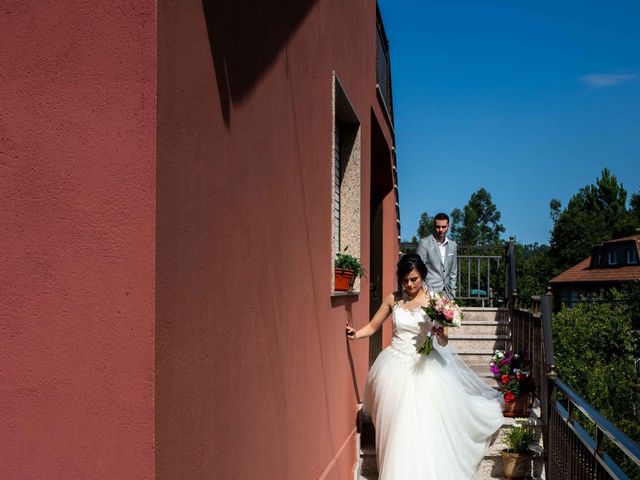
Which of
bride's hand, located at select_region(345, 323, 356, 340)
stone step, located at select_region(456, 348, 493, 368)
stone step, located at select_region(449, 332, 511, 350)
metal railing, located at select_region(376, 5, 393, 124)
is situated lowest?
stone step, located at select_region(456, 348, 493, 368)

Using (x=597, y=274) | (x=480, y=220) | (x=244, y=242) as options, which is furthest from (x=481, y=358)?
(x=480, y=220)

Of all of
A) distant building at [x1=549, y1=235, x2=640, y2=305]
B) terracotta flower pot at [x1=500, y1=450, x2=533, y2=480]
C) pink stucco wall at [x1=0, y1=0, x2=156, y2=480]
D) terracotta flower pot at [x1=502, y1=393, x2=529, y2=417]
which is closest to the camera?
pink stucco wall at [x1=0, y1=0, x2=156, y2=480]

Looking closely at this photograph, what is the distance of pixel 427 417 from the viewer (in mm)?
6613

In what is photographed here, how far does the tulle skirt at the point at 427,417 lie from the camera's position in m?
6.39

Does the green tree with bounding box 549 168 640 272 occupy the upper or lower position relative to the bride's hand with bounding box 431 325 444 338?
upper

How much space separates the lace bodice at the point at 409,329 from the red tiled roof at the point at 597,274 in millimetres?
51456

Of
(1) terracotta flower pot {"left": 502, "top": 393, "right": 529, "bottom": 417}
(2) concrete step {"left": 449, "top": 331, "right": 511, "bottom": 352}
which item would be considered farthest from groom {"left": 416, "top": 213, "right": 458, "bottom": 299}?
(2) concrete step {"left": 449, "top": 331, "right": 511, "bottom": 352}

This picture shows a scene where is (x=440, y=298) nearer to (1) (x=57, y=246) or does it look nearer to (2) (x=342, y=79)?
(2) (x=342, y=79)

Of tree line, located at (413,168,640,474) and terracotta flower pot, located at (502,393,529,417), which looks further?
tree line, located at (413,168,640,474)

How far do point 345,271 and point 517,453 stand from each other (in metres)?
2.49

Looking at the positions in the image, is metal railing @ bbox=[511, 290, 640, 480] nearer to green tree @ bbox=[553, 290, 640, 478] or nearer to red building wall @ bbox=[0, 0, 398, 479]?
red building wall @ bbox=[0, 0, 398, 479]

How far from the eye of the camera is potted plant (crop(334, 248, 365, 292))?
21.3ft

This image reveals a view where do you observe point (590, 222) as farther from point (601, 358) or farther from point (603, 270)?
point (601, 358)

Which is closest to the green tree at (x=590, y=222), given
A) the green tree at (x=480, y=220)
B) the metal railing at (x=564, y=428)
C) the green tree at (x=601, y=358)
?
the green tree at (x=480, y=220)
